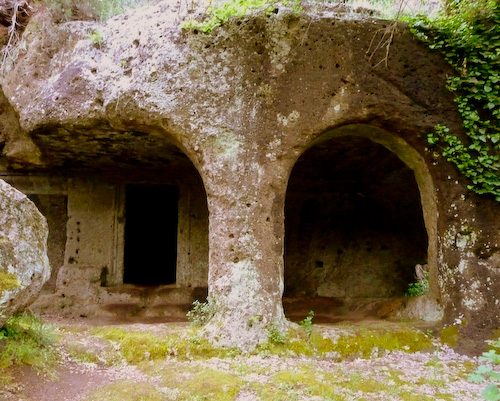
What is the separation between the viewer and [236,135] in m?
4.28

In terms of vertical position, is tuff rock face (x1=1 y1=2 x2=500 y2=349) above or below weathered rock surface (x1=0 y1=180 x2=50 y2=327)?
above

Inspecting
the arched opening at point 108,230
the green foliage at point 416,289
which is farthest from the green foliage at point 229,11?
the green foliage at point 416,289

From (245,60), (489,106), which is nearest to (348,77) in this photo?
(245,60)

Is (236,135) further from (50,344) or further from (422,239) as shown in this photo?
(422,239)

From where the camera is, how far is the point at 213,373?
3428 millimetres

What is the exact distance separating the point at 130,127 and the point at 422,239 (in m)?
5.58

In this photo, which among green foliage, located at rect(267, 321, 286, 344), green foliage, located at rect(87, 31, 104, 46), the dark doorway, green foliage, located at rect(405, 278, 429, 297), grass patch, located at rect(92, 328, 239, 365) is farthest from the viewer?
the dark doorway

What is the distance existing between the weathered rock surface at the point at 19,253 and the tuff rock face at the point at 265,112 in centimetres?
151

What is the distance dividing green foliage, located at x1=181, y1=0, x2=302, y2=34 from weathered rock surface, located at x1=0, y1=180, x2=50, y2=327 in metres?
2.32

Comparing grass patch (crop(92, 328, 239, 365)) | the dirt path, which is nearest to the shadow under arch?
the dirt path

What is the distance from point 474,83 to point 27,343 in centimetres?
477

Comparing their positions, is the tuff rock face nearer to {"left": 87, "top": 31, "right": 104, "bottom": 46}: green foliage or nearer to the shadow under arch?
{"left": 87, "top": 31, "right": 104, "bottom": 46}: green foliage

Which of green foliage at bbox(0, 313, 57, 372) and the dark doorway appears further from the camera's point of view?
the dark doorway

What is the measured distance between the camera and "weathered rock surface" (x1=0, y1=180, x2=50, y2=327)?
301 centimetres
